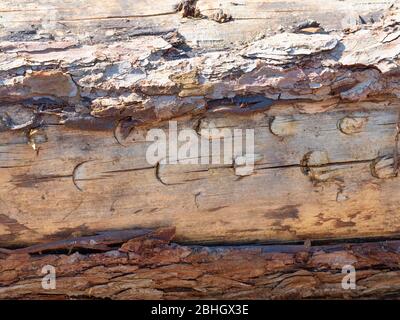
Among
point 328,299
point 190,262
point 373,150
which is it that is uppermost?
point 373,150

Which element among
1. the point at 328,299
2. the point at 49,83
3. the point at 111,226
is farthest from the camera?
the point at 328,299

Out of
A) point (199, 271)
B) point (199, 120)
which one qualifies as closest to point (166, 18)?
point (199, 120)

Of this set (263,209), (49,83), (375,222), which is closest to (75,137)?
(49,83)

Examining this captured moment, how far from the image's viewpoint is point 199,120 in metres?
1.73

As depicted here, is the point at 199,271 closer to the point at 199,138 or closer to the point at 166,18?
the point at 199,138

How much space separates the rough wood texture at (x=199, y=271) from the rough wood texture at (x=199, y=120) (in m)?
0.05

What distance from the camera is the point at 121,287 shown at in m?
1.88

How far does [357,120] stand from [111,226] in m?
0.78

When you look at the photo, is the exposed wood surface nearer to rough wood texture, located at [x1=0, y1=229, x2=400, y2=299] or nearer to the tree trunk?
the tree trunk

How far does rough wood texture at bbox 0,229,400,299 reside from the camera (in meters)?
1.81

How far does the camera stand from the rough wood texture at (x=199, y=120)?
1684 millimetres

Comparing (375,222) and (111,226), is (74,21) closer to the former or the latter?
(111,226)

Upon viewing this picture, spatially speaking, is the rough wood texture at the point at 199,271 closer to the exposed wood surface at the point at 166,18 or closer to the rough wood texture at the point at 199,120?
the rough wood texture at the point at 199,120

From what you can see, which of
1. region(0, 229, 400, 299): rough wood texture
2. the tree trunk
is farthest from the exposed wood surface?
region(0, 229, 400, 299): rough wood texture
